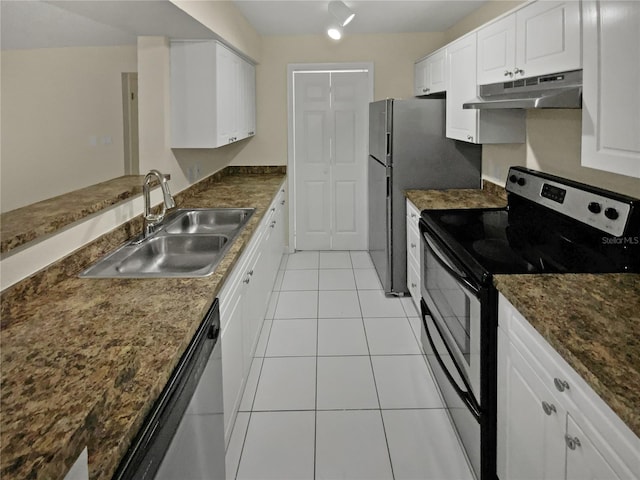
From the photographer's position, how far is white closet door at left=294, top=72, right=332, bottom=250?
5809 mm

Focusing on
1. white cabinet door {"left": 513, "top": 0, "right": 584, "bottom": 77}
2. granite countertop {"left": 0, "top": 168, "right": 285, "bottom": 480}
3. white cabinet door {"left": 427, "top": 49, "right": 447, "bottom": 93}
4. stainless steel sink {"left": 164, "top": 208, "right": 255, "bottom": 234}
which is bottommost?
granite countertop {"left": 0, "top": 168, "right": 285, "bottom": 480}

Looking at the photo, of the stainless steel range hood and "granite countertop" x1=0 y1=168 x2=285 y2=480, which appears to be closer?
"granite countertop" x1=0 y1=168 x2=285 y2=480

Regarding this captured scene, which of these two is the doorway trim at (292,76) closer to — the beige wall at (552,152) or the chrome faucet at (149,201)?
the beige wall at (552,152)

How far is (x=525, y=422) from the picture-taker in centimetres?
171

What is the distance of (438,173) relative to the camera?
4316 millimetres

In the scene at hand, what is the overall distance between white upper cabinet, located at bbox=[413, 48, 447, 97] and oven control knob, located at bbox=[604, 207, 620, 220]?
241 cm

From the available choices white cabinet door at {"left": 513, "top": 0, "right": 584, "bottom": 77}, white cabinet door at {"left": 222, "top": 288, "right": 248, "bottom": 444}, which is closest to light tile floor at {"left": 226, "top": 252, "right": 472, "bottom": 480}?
white cabinet door at {"left": 222, "top": 288, "right": 248, "bottom": 444}

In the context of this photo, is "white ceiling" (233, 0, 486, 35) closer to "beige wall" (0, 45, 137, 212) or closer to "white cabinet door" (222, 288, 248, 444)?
"beige wall" (0, 45, 137, 212)

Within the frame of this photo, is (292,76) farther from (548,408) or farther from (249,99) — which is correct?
(548,408)

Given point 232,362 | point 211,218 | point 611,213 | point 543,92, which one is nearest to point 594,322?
point 611,213

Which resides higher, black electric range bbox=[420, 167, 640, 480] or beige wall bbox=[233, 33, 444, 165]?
beige wall bbox=[233, 33, 444, 165]

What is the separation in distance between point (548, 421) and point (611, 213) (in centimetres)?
90

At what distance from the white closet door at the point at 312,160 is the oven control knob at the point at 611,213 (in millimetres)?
4105

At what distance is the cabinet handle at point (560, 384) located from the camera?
1.42m
